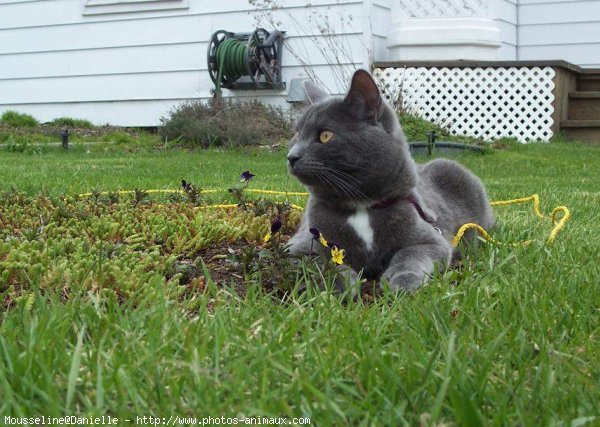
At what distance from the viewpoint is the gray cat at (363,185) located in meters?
3.22

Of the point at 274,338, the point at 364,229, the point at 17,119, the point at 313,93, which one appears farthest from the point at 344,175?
the point at 17,119

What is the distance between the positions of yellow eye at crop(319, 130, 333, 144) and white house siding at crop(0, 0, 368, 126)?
7.23m

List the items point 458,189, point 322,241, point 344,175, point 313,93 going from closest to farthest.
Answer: point 322,241 → point 344,175 → point 313,93 → point 458,189

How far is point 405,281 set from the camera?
2.97 meters

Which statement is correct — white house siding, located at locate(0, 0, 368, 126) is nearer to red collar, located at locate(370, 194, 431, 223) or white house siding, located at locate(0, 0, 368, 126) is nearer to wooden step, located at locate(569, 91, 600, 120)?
wooden step, located at locate(569, 91, 600, 120)

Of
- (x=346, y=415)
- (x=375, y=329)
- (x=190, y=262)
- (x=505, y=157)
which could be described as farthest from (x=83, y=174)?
(x=346, y=415)

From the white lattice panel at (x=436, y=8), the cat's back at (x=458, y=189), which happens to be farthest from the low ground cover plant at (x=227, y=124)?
the cat's back at (x=458, y=189)

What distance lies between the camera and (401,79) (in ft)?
35.1

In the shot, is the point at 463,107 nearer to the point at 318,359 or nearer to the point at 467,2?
the point at 467,2

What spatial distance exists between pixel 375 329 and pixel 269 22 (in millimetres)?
9248

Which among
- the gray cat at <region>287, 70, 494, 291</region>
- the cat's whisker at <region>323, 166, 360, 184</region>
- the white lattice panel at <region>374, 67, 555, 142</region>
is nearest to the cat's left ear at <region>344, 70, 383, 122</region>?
the gray cat at <region>287, 70, 494, 291</region>

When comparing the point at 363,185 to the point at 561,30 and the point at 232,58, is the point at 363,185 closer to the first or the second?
the point at 232,58

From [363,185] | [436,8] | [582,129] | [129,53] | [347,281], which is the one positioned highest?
[436,8]

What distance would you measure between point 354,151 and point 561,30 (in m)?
10.9
